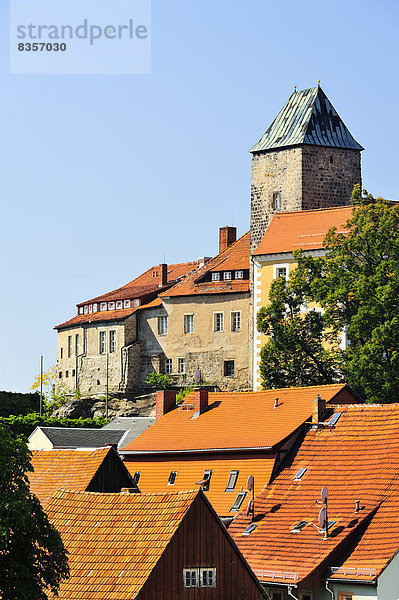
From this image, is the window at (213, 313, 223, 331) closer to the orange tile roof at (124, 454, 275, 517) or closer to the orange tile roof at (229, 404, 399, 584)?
the orange tile roof at (124, 454, 275, 517)

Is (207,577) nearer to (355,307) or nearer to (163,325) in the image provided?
(355,307)

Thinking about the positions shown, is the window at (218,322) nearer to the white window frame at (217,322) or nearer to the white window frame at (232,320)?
the white window frame at (217,322)

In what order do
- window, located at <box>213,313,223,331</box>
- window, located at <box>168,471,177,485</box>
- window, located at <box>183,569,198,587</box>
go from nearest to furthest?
window, located at <box>183,569,198,587</box> < window, located at <box>168,471,177,485</box> < window, located at <box>213,313,223,331</box>

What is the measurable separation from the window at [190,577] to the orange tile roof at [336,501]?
574cm

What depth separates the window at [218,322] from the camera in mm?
91812

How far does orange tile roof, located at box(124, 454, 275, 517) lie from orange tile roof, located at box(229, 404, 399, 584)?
129cm

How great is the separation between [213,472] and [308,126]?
3945 cm

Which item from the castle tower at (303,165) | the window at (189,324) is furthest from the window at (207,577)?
the window at (189,324)

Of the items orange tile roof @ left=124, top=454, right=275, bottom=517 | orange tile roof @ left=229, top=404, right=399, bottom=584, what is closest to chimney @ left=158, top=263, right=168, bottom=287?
orange tile roof @ left=124, top=454, right=275, bottom=517

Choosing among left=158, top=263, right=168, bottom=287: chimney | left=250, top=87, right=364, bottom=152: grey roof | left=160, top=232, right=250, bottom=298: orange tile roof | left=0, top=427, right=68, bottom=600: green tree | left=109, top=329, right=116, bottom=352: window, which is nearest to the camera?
left=0, top=427, right=68, bottom=600: green tree

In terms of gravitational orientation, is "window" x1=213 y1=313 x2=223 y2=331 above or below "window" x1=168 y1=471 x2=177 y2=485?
above

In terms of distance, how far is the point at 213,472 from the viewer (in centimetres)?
5291

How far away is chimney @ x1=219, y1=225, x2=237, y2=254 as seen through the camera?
102 metres

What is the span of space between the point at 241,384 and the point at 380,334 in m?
26.7
